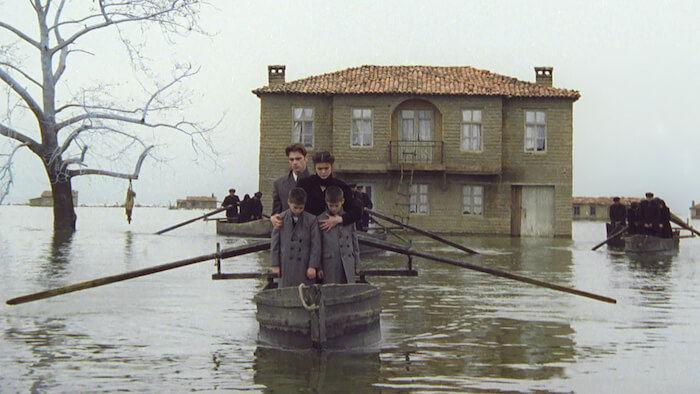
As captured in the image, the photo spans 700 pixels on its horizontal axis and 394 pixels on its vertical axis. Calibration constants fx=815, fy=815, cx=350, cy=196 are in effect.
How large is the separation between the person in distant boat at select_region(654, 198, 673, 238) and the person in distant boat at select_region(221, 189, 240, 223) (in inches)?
633

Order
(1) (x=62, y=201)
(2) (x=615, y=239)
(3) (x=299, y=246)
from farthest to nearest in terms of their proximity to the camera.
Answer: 1. (1) (x=62, y=201)
2. (2) (x=615, y=239)
3. (3) (x=299, y=246)

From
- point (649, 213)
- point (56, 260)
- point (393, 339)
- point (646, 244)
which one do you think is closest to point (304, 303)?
point (393, 339)

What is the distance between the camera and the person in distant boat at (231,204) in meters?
33.5

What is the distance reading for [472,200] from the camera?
3606 centimetres

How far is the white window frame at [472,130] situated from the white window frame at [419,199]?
2589 millimetres

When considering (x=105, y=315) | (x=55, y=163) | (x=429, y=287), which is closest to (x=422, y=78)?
(x=55, y=163)

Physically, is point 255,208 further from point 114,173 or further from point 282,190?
point 282,190

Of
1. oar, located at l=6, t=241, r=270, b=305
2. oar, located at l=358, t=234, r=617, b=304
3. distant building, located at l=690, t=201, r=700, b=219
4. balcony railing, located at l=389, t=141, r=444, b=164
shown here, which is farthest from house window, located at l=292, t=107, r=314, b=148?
distant building, located at l=690, t=201, r=700, b=219

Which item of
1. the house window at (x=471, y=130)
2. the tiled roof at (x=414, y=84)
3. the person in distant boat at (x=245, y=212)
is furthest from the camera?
the house window at (x=471, y=130)

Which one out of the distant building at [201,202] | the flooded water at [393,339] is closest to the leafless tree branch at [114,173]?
the flooded water at [393,339]

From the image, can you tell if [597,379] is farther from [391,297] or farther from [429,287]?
[429,287]

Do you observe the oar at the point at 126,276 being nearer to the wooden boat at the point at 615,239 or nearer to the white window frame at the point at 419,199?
the wooden boat at the point at 615,239

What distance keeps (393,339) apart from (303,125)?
2718 centimetres

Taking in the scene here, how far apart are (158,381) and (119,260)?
15.3m
